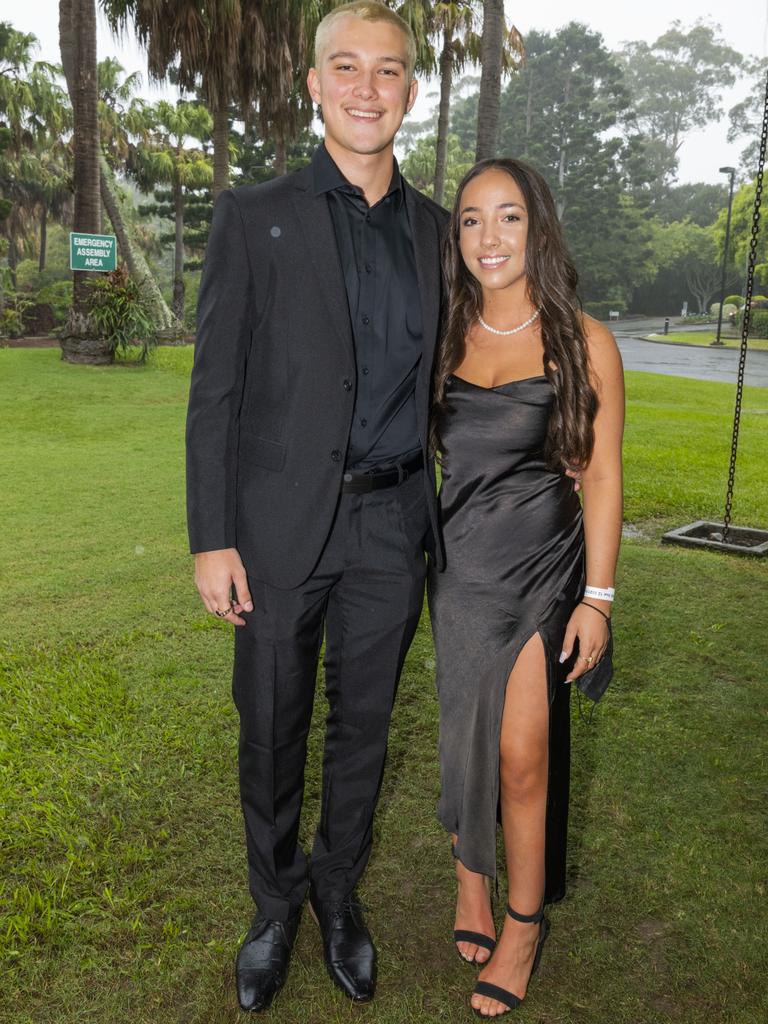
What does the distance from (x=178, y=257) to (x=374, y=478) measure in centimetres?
3519

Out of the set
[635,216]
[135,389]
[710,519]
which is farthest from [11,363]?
[635,216]

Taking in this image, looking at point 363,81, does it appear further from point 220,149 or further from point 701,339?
point 701,339

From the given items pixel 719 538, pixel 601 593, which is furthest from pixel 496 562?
pixel 719 538

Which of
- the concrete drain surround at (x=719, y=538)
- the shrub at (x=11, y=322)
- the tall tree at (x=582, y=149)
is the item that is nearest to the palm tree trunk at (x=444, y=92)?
the shrub at (x=11, y=322)

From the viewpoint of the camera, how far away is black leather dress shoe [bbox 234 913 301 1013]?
2.34 m

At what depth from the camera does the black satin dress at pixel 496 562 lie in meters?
2.34

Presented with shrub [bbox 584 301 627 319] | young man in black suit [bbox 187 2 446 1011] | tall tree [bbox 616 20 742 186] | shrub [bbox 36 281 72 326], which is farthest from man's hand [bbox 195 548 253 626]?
tall tree [bbox 616 20 742 186]

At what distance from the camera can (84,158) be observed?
14461mm

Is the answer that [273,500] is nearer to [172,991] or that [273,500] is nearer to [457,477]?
[457,477]

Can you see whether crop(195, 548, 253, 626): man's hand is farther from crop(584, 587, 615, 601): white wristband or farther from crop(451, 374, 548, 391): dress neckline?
crop(584, 587, 615, 601): white wristband

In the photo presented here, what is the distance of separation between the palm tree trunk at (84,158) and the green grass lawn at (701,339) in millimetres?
27524

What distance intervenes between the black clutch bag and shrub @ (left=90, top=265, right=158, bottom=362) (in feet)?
45.6

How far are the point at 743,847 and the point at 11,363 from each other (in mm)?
14532

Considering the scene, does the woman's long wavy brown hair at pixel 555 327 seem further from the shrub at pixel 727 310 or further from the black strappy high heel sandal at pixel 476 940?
the shrub at pixel 727 310
